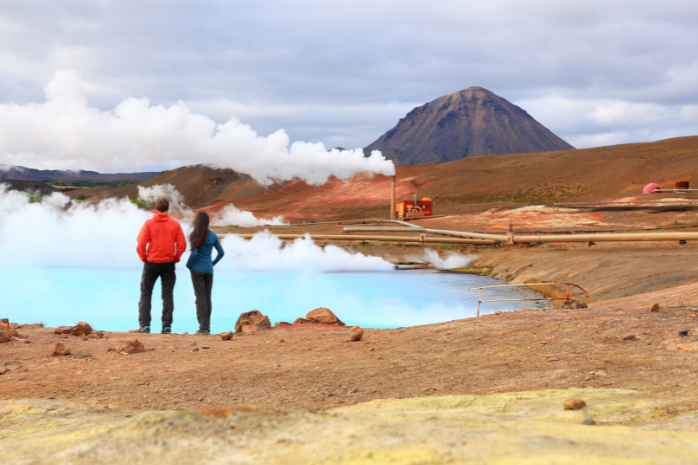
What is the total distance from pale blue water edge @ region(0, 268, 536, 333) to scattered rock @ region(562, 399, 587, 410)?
9560 mm

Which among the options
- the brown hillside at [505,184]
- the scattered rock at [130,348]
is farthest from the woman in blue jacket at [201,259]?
the brown hillside at [505,184]

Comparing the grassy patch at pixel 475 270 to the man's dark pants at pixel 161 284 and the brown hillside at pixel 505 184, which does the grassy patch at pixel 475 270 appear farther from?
the brown hillside at pixel 505 184

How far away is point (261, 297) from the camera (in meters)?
17.1

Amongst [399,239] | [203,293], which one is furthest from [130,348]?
[399,239]

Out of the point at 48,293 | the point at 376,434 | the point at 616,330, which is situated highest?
the point at 376,434

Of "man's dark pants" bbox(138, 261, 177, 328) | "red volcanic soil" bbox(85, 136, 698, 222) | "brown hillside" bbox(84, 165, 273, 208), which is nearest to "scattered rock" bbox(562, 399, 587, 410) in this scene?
"man's dark pants" bbox(138, 261, 177, 328)

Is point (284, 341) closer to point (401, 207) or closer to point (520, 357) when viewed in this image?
point (520, 357)

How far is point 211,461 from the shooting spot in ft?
6.68

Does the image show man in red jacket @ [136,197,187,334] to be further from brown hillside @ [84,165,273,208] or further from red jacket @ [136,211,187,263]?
brown hillside @ [84,165,273,208]

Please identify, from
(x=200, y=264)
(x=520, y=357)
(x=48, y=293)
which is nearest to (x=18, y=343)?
(x=200, y=264)

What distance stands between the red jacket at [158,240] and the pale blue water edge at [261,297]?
5246mm

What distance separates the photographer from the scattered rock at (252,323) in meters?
8.26

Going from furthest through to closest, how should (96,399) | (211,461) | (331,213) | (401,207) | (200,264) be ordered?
(331,213) < (401,207) < (200,264) < (96,399) < (211,461)

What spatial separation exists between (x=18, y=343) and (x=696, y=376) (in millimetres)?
6894
